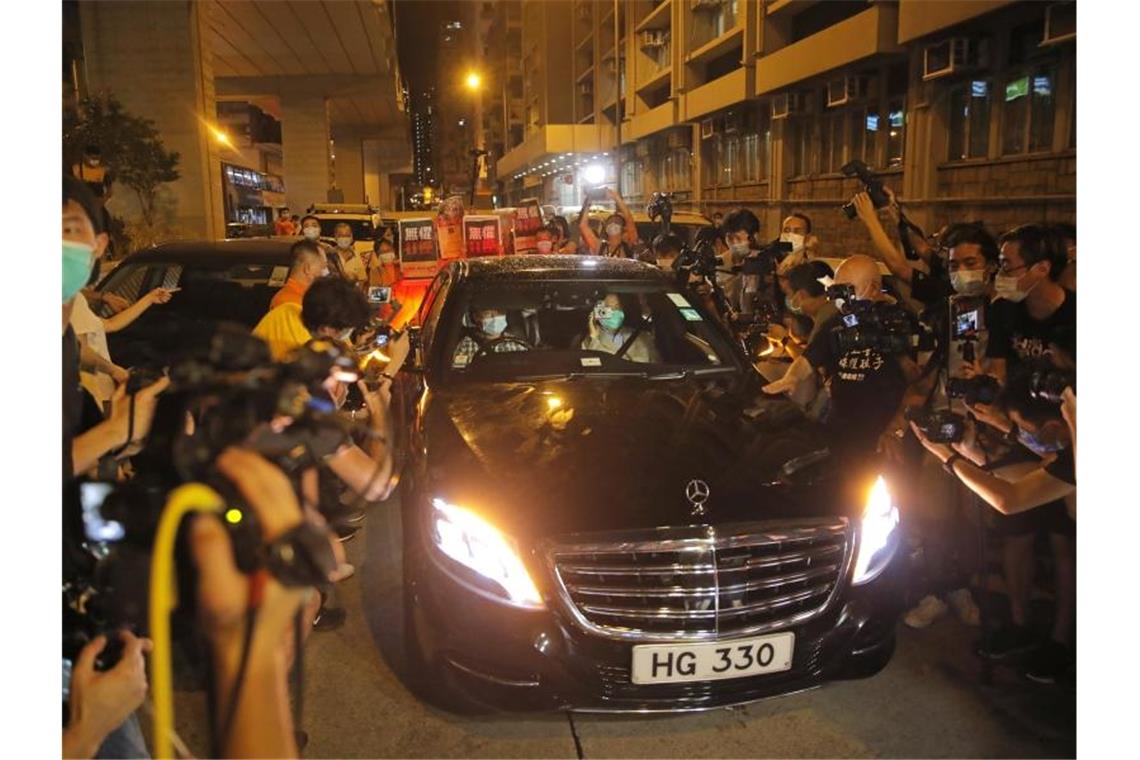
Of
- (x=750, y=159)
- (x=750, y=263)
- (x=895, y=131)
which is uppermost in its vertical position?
(x=750, y=159)

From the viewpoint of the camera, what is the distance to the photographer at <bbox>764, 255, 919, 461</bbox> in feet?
14.1

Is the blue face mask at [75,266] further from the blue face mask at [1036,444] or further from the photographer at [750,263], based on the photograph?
the photographer at [750,263]

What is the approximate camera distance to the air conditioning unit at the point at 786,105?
20875mm

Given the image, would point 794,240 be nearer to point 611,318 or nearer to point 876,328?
point 611,318

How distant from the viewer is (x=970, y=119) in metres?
14.9

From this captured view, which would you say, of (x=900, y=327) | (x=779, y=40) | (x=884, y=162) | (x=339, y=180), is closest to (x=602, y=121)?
(x=339, y=180)

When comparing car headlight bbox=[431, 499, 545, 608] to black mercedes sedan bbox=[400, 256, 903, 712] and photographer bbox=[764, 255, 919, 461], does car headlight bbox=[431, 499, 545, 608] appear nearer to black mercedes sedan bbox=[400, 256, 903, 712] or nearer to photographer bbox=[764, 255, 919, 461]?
black mercedes sedan bbox=[400, 256, 903, 712]

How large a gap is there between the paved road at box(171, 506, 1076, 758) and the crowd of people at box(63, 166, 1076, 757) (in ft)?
0.80

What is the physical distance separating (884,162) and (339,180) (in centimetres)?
3807

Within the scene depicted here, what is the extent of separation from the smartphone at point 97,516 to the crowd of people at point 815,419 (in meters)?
0.02

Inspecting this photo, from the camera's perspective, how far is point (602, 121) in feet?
A: 141

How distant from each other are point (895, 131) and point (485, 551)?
1700 cm

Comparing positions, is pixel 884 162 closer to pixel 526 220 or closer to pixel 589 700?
pixel 526 220

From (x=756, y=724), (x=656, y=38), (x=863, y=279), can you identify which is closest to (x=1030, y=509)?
(x=756, y=724)
